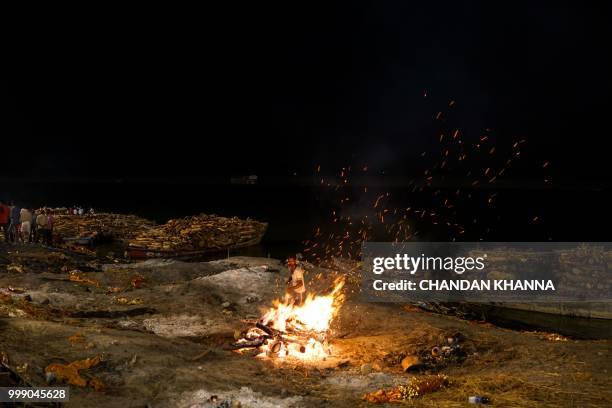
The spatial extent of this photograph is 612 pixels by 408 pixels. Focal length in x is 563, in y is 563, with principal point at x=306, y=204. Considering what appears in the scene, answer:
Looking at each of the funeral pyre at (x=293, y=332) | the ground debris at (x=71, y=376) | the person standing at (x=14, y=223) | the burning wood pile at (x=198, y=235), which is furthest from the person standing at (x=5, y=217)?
the ground debris at (x=71, y=376)

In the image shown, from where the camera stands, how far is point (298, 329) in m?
15.3

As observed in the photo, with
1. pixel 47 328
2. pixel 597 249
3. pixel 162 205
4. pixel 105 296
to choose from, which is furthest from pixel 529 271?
pixel 162 205

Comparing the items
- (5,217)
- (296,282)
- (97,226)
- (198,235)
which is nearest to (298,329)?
(296,282)

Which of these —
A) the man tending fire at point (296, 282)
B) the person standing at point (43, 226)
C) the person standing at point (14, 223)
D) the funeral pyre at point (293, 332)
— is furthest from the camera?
the person standing at point (43, 226)

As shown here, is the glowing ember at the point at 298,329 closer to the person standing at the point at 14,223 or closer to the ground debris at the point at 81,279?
the ground debris at the point at 81,279

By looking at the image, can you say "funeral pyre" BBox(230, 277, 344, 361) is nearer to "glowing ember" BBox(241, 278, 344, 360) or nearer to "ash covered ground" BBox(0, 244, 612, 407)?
"glowing ember" BBox(241, 278, 344, 360)

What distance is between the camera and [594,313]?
22609 millimetres

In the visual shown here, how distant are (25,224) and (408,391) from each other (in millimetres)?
23203

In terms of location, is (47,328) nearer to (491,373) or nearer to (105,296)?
(105,296)

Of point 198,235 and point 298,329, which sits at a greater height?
point 198,235

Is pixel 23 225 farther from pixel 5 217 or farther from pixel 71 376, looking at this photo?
pixel 71 376

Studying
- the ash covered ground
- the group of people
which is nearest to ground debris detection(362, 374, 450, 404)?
the ash covered ground

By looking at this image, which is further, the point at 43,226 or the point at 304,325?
the point at 43,226

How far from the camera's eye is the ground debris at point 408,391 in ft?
34.0
